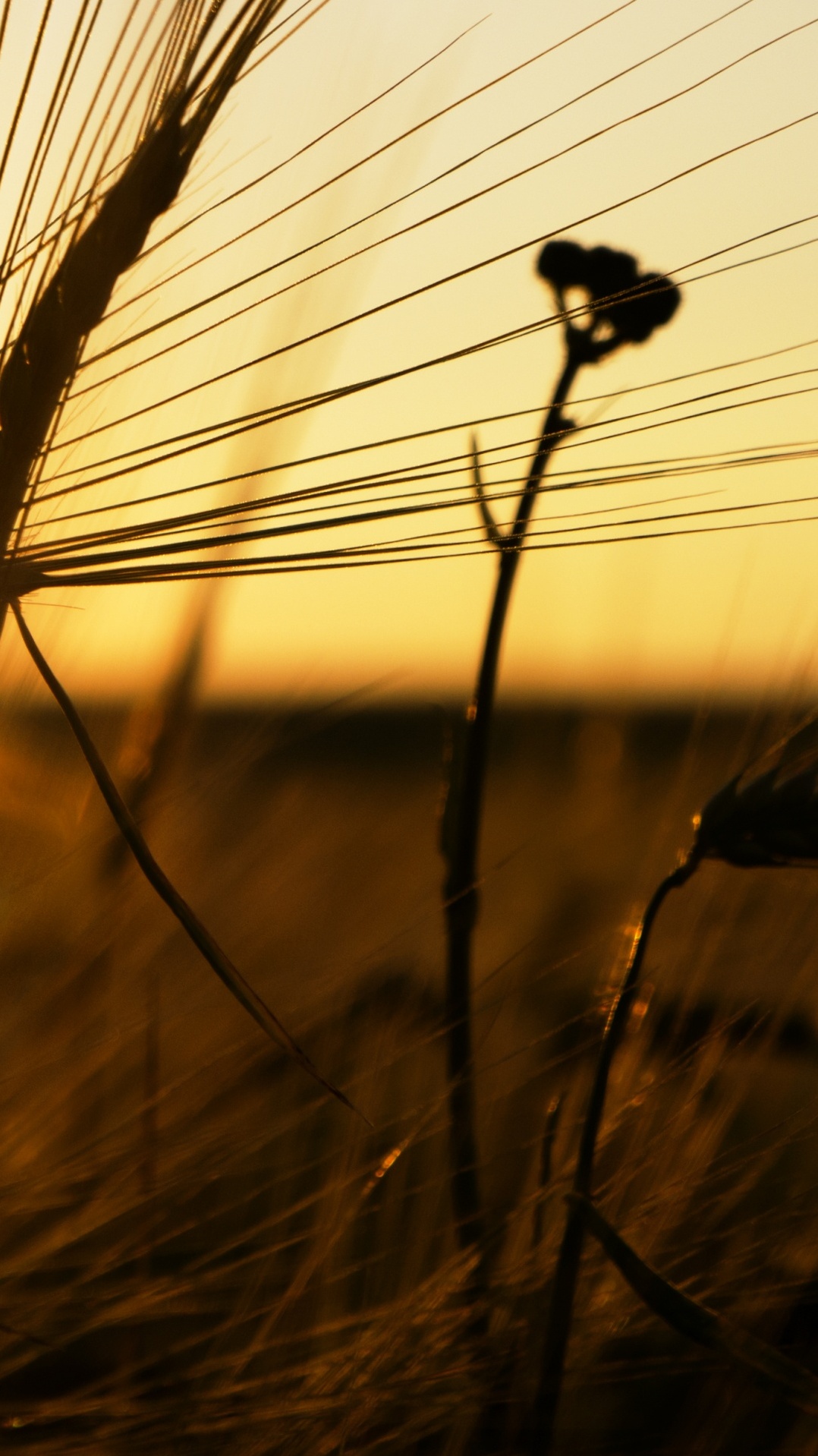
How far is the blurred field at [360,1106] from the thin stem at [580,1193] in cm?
3

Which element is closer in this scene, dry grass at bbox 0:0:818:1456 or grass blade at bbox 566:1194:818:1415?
grass blade at bbox 566:1194:818:1415

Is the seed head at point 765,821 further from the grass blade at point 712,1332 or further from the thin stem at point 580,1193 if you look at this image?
the grass blade at point 712,1332

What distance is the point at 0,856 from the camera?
49 cm

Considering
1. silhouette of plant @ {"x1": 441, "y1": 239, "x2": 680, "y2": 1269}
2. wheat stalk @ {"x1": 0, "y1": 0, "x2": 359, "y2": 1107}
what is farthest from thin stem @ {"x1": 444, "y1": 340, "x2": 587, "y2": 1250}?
wheat stalk @ {"x1": 0, "y1": 0, "x2": 359, "y2": 1107}

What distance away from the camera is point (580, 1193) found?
1.06 ft

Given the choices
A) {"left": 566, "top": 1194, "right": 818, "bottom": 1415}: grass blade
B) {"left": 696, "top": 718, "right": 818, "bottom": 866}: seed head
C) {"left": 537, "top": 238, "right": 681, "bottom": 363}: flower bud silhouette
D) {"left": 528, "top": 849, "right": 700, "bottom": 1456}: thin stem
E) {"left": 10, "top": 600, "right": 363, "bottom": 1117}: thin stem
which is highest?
{"left": 537, "top": 238, "right": 681, "bottom": 363}: flower bud silhouette

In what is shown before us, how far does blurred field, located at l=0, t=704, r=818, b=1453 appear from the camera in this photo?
0.42 m

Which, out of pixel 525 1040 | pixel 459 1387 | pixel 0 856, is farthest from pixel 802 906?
pixel 0 856

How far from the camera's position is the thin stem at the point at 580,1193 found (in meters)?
0.31

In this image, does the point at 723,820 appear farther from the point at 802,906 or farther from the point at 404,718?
the point at 404,718

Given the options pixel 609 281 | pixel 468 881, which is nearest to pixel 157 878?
pixel 468 881

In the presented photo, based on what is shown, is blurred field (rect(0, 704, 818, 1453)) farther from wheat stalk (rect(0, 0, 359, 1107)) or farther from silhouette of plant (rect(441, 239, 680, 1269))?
wheat stalk (rect(0, 0, 359, 1107))

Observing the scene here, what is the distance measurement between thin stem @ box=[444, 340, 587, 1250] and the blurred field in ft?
0.05

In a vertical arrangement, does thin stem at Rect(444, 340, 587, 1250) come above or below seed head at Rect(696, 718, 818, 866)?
above
